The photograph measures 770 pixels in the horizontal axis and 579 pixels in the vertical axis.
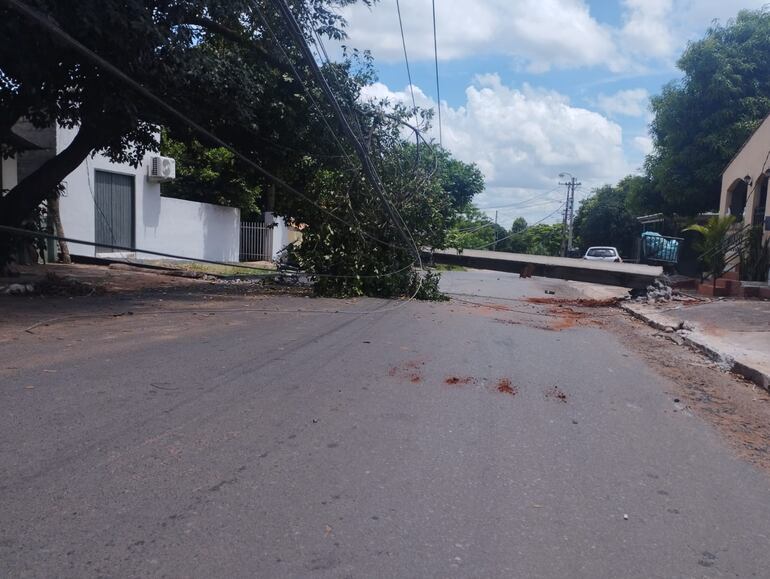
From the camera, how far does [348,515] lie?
3.89m

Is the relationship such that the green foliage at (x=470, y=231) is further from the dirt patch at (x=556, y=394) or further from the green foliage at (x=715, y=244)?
the dirt patch at (x=556, y=394)

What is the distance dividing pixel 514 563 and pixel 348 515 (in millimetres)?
954

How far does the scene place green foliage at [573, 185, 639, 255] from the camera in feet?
177

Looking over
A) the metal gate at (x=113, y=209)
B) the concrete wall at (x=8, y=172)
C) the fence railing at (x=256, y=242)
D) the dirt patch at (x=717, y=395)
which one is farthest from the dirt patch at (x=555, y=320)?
the fence railing at (x=256, y=242)

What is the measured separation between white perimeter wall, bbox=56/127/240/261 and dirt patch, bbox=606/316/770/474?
15515mm

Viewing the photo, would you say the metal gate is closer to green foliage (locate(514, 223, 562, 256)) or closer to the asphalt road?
the asphalt road

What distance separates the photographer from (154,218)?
78.4 feet

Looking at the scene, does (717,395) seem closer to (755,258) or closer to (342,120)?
(342,120)

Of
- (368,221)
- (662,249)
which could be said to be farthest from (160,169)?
(662,249)

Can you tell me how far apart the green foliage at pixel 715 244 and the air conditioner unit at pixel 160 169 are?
657 inches

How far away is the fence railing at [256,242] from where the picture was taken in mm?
30406

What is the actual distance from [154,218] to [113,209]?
1897 millimetres

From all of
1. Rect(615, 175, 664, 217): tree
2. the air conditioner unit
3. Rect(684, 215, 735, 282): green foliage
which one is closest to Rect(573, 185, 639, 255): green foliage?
Rect(615, 175, 664, 217): tree

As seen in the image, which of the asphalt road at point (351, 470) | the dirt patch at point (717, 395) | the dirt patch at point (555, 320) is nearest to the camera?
the asphalt road at point (351, 470)
